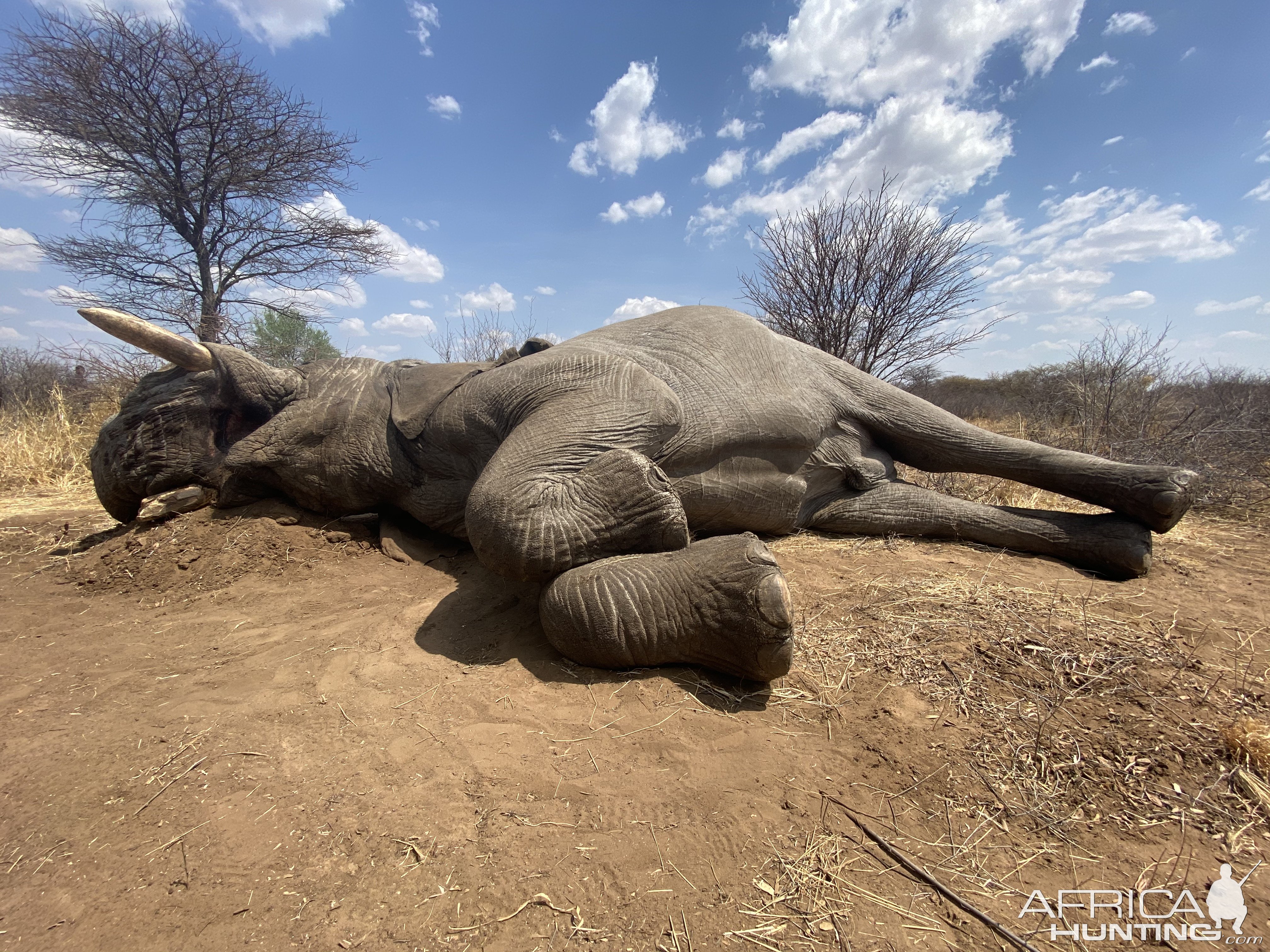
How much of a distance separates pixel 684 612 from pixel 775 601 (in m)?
0.35

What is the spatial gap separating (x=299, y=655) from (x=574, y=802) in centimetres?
148

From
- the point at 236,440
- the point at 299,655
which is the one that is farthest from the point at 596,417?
the point at 236,440

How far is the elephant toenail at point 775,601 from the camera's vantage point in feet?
5.81

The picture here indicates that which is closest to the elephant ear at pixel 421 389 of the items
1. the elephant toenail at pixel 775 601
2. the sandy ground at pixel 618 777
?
the sandy ground at pixel 618 777

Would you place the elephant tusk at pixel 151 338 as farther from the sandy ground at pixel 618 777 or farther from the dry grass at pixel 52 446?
the dry grass at pixel 52 446

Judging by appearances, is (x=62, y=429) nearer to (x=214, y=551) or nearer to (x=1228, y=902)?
(x=214, y=551)

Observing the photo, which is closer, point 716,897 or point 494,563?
point 716,897

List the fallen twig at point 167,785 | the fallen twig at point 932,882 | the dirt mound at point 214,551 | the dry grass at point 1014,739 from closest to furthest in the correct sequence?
1. the fallen twig at point 932,882
2. the dry grass at point 1014,739
3. the fallen twig at point 167,785
4. the dirt mound at point 214,551

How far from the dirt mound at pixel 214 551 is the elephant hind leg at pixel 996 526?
303 cm

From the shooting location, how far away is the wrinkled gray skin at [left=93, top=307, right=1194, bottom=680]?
2119mm

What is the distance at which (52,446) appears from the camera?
664cm

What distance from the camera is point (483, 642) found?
237cm

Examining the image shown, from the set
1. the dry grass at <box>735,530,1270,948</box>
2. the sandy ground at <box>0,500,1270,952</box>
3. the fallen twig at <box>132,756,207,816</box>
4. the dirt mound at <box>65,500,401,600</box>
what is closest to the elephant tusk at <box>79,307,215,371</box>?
the dirt mound at <box>65,500,401,600</box>

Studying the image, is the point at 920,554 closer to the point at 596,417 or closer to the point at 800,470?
the point at 800,470
